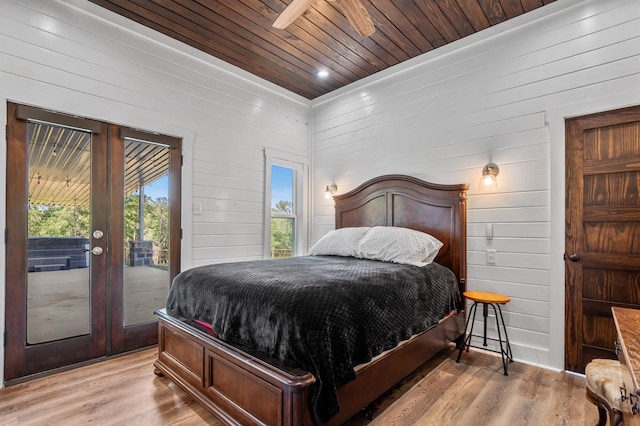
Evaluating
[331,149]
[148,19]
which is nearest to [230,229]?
[331,149]

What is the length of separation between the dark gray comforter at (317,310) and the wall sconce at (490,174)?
1.20 meters

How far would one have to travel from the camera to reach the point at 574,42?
267cm

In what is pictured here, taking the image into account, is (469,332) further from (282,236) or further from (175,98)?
(175,98)

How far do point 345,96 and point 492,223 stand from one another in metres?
2.48

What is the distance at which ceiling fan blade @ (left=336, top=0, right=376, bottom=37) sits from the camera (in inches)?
83.0

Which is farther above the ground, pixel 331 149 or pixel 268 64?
pixel 268 64

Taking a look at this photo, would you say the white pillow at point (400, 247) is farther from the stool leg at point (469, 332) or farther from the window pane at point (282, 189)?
the window pane at point (282, 189)

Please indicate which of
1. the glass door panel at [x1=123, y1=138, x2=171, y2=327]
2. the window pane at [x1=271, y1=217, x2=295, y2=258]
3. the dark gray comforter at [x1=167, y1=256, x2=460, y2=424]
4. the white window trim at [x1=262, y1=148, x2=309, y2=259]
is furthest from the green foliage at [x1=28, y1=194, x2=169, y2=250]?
the white window trim at [x1=262, y1=148, x2=309, y2=259]

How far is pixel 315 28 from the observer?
303cm

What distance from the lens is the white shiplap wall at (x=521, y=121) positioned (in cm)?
256

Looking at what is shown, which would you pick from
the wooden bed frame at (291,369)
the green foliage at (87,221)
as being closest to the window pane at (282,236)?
the green foliage at (87,221)

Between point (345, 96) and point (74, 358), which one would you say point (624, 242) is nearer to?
point (345, 96)

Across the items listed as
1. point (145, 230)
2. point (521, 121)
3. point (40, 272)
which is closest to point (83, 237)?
point (40, 272)

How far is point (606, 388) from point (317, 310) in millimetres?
1324
